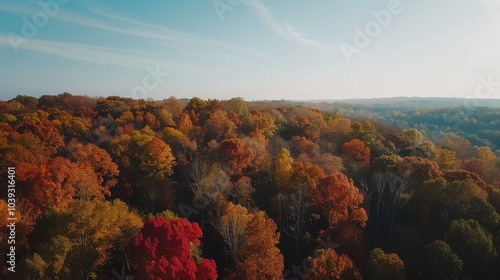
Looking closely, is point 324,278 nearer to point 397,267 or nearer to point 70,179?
point 397,267

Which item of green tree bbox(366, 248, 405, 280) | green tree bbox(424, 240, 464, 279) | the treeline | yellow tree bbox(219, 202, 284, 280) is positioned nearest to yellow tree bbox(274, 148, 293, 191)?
the treeline

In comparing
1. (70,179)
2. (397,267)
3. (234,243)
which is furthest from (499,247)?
(70,179)

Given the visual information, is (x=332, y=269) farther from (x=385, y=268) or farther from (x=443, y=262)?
(x=443, y=262)

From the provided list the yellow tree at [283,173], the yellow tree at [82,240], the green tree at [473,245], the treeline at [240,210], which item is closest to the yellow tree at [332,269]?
the treeline at [240,210]

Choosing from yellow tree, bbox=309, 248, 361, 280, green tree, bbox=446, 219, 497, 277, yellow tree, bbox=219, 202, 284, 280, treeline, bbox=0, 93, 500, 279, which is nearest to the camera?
treeline, bbox=0, 93, 500, 279

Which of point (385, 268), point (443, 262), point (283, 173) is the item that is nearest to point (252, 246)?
point (385, 268)

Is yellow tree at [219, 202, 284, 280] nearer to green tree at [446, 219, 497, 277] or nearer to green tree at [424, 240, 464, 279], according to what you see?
green tree at [424, 240, 464, 279]

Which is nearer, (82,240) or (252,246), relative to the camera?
(82,240)

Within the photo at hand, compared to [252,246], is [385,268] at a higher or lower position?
lower
